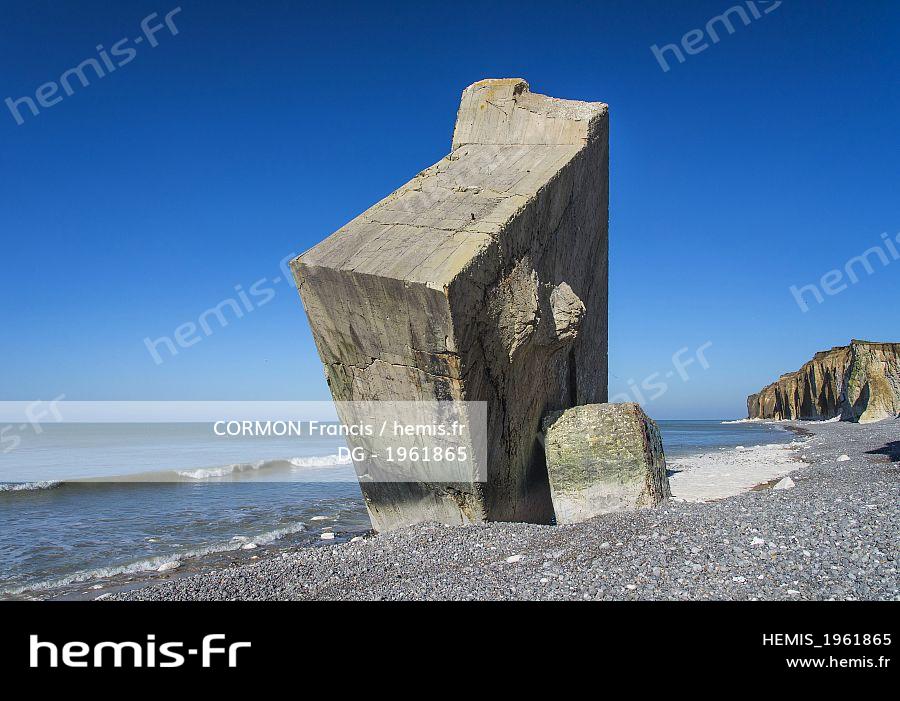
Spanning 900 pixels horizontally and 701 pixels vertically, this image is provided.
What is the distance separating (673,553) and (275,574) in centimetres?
277

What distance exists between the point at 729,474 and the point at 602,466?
25.9 ft

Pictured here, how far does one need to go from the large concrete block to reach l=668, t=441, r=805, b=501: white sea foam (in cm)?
374

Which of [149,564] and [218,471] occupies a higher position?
[149,564]

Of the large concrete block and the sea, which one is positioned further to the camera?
the sea

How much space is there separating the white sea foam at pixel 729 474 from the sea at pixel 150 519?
16.9ft

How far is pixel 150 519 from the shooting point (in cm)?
866

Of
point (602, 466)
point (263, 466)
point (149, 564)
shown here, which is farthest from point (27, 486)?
Answer: point (602, 466)

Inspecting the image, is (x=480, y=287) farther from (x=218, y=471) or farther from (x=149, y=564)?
(x=218, y=471)

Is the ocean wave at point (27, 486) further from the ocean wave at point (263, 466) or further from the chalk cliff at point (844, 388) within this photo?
the chalk cliff at point (844, 388)

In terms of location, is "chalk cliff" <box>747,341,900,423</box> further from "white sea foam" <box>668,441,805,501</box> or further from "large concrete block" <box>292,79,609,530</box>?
"large concrete block" <box>292,79,609,530</box>

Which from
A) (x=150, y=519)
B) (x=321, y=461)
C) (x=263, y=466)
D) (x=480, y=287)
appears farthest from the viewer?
(x=321, y=461)

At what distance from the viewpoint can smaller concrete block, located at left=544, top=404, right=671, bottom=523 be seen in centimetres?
535

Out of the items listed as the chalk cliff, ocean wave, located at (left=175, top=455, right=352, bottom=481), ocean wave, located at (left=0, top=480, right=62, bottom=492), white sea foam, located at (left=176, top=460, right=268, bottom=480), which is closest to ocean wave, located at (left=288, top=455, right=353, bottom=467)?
ocean wave, located at (left=175, top=455, right=352, bottom=481)
